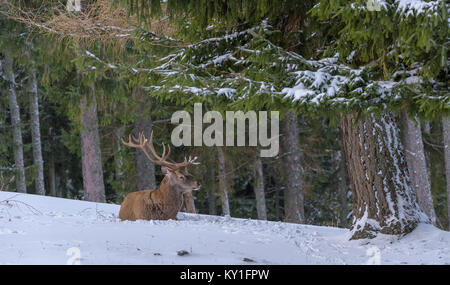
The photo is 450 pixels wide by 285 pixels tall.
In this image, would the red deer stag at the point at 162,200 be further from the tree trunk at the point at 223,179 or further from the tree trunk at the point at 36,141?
the tree trunk at the point at 36,141

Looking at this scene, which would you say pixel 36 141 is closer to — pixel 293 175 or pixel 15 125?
pixel 15 125

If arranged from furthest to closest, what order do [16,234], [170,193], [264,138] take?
[264,138] < [170,193] < [16,234]

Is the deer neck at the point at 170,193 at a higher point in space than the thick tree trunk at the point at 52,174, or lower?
higher

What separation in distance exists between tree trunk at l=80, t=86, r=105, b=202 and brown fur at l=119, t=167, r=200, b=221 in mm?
4879

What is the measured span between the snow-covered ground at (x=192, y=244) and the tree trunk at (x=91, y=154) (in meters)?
5.24

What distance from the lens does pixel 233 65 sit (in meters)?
6.90

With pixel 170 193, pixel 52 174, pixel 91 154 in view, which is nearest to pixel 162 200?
pixel 170 193

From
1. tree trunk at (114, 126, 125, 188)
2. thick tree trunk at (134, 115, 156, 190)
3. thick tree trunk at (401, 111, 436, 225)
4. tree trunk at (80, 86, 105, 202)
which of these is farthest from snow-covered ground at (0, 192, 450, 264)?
tree trunk at (114, 126, 125, 188)

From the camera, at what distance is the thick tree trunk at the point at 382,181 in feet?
23.4

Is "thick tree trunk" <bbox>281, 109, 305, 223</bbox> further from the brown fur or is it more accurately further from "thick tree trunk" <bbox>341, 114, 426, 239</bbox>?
"thick tree trunk" <bbox>341, 114, 426, 239</bbox>

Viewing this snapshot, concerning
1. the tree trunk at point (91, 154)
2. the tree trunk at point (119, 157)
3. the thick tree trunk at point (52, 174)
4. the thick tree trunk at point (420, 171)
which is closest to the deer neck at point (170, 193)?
the tree trunk at point (91, 154)

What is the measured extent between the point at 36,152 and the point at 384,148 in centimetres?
1387
